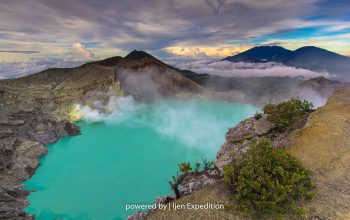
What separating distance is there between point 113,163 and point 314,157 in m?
37.6

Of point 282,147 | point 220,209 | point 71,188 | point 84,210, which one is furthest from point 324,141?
point 71,188

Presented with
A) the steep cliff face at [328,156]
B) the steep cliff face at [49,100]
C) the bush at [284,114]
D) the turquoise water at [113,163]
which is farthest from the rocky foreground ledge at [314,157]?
the steep cliff face at [49,100]

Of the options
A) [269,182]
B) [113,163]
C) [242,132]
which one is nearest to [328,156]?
[269,182]

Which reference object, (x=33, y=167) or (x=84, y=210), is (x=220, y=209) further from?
(x=33, y=167)

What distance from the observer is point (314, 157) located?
61.6ft

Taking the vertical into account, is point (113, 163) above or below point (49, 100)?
below

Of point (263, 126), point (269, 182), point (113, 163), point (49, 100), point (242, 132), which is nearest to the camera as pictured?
point (269, 182)

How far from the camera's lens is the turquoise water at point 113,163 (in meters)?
33.8

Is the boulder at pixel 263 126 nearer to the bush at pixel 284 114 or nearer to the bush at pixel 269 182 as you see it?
the bush at pixel 284 114

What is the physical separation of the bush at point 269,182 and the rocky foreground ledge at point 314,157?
612 mm

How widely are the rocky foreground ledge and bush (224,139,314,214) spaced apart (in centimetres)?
61

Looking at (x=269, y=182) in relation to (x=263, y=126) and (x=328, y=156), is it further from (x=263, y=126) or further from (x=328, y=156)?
(x=263, y=126)

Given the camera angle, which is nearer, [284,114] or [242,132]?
[284,114]

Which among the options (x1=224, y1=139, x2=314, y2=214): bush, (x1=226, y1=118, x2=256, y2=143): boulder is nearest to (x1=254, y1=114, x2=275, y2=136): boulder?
(x1=226, y1=118, x2=256, y2=143): boulder
